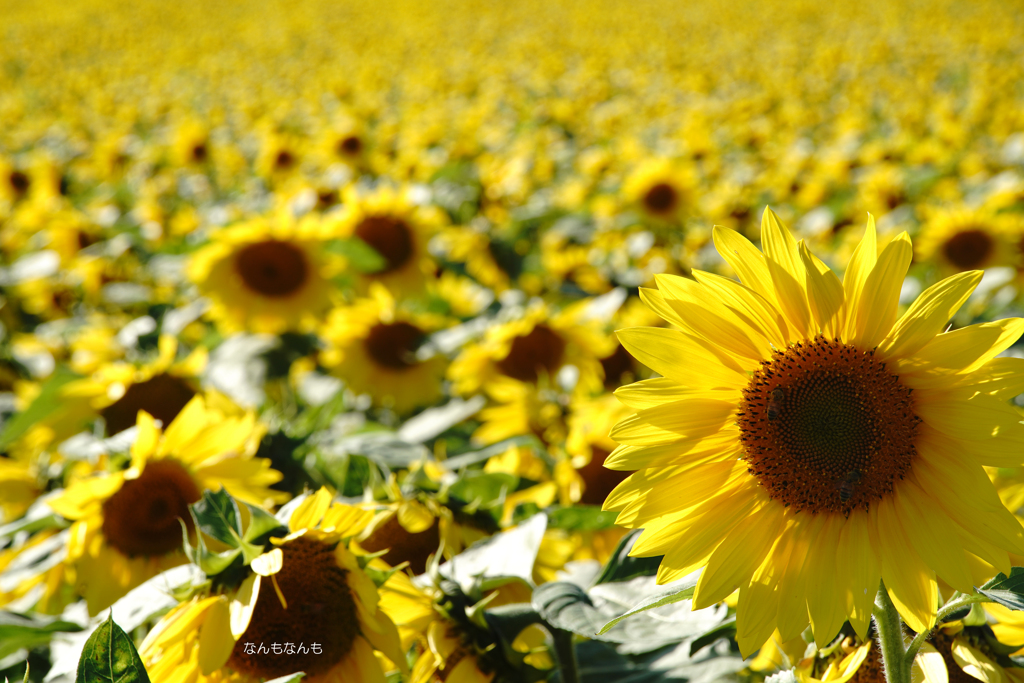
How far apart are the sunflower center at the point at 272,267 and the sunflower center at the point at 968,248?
2.05 metres

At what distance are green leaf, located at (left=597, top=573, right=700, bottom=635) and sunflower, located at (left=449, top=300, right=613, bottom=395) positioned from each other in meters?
1.42

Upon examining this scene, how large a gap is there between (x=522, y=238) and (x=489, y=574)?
7.47 ft

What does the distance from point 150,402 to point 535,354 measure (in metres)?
0.98

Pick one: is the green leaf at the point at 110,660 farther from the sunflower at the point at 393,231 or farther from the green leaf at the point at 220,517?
the sunflower at the point at 393,231

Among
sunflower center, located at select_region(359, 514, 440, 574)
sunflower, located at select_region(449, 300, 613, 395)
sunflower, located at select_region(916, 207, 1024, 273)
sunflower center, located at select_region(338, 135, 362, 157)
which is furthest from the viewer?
sunflower center, located at select_region(338, 135, 362, 157)

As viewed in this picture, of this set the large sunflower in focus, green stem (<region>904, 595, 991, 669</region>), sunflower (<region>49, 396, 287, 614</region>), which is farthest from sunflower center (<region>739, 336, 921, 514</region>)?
sunflower (<region>49, 396, 287, 614</region>)

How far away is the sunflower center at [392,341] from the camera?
2482mm

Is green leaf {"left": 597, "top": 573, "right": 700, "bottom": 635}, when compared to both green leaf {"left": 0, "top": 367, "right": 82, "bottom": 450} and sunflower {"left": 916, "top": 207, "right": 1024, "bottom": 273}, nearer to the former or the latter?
green leaf {"left": 0, "top": 367, "right": 82, "bottom": 450}

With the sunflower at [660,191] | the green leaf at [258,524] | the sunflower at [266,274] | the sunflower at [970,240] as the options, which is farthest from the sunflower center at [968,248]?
the green leaf at [258,524]

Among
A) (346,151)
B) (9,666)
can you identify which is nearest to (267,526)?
(9,666)

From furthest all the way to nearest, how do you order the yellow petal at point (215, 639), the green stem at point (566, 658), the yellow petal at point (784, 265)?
the green stem at point (566, 658) → the yellow petal at point (215, 639) → the yellow petal at point (784, 265)

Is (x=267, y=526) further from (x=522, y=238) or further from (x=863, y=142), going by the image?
(x=863, y=142)

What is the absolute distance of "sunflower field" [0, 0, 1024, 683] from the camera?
805 millimetres

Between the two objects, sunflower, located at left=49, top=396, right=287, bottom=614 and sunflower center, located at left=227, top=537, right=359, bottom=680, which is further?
sunflower, located at left=49, top=396, right=287, bottom=614
